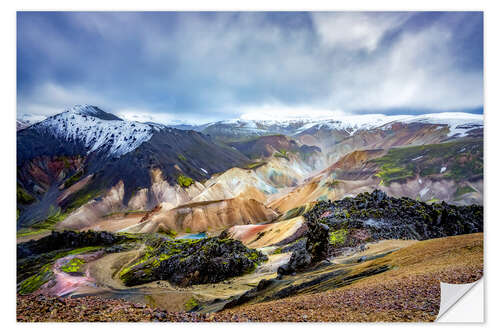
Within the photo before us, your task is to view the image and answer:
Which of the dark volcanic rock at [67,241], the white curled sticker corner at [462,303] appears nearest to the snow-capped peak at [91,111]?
the dark volcanic rock at [67,241]

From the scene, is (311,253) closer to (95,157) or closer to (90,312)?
(90,312)

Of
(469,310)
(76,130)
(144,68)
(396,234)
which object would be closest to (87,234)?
(76,130)

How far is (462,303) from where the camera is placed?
157 inches

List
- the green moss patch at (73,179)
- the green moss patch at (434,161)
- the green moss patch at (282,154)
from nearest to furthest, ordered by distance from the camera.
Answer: the green moss patch at (434,161)
the green moss patch at (73,179)
the green moss patch at (282,154)

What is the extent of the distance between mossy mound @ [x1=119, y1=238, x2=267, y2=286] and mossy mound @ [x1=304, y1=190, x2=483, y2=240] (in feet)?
7.03

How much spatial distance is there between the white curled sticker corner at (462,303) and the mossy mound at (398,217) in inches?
46.1

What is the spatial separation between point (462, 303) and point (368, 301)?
5.83 ft

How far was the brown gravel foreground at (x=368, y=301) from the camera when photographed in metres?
3.51

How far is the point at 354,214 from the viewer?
610 cm

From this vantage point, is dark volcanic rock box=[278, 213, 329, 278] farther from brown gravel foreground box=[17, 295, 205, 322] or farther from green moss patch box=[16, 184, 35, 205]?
green moss patch box=[16, 184, 35, 205]

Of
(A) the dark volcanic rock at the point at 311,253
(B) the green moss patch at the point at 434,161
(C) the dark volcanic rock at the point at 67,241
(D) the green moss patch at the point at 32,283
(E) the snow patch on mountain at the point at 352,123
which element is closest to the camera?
(D) the green moss patch at the point at 32,283

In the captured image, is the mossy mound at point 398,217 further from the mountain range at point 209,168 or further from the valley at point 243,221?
the mountain range at point 209,168

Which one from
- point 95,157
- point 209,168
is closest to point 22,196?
point 95,157
